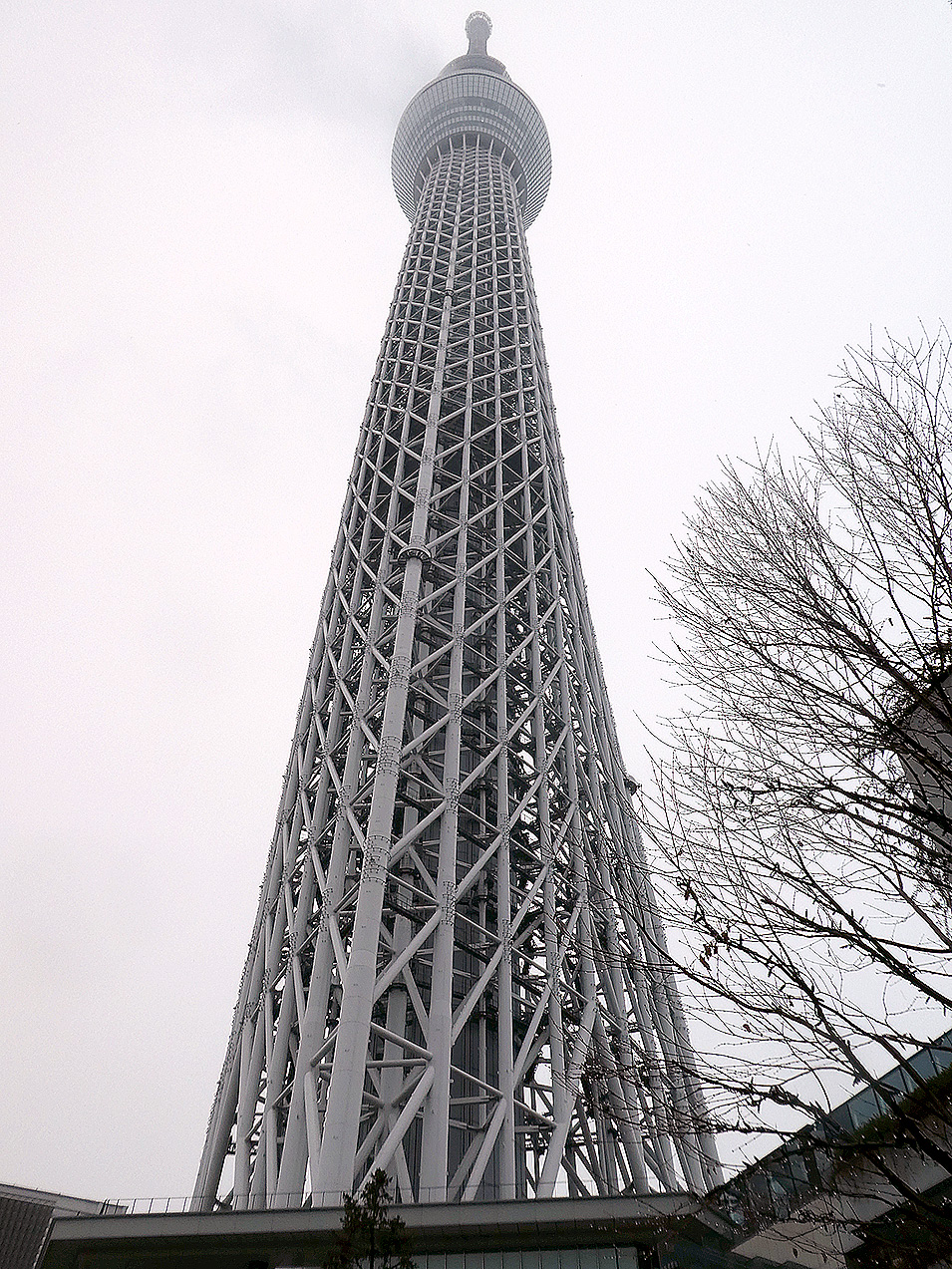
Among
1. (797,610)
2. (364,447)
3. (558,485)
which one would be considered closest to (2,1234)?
(364,447)

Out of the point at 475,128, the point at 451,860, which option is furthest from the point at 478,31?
the point at 451,860

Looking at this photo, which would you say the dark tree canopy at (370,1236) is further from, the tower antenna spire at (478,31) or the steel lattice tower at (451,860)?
the tower antenna spire at (478,31)

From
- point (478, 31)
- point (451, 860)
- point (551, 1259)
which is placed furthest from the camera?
point (478, 31)

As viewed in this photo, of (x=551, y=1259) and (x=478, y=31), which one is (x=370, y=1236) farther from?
(x=478, y=31)

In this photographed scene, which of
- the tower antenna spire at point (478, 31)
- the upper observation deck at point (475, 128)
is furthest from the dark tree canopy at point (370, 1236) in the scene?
the tower antenna spire at point (478, 31)

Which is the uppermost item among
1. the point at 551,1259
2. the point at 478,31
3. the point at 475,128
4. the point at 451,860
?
the point at 478,31
